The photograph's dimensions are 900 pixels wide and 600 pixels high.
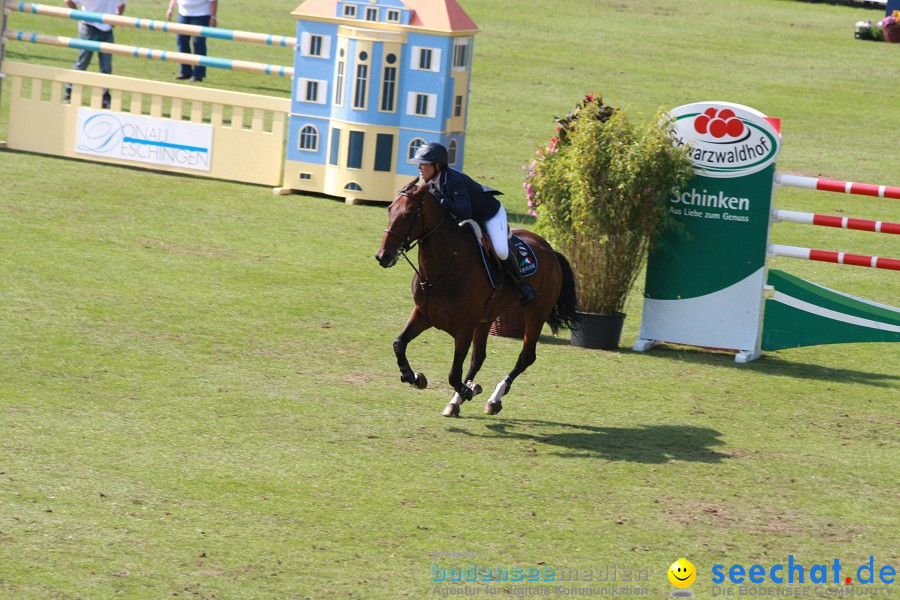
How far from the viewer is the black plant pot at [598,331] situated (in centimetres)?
1142

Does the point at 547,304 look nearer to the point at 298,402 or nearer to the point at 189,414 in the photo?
the point at 298,402

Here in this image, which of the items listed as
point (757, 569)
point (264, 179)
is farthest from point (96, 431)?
point (264, 179)

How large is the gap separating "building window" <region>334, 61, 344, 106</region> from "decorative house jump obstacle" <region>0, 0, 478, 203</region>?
0.02 meters

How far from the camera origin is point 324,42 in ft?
53.6

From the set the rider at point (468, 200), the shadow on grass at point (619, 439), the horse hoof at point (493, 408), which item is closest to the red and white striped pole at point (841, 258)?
the shadow on grass at point (619, 439)

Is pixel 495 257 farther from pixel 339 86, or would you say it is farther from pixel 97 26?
pixel 97 26

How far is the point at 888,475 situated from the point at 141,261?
25.5ft

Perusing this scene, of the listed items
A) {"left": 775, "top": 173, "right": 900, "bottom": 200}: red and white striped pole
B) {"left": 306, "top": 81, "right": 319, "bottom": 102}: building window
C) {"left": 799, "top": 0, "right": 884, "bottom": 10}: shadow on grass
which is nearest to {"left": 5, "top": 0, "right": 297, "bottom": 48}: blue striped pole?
{"left": 306, "top": 81, "right": 319, "bottom": 102}: building window

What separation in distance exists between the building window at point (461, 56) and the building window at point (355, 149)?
1520 mm

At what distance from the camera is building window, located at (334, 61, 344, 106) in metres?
16.1

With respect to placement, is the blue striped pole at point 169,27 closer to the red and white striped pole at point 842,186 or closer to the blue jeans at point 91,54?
the blue jeans at point 91,54

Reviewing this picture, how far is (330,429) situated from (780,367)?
4.65m

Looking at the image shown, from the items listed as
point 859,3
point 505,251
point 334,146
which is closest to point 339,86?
point 334,146

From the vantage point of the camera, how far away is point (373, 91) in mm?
16000
